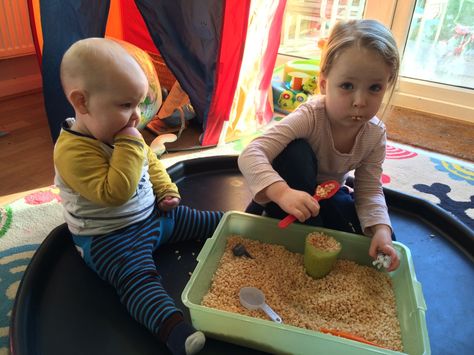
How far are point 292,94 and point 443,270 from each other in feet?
3.70

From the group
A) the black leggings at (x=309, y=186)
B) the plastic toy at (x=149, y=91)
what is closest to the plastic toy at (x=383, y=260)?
the black leggings at (x=309, y=186)

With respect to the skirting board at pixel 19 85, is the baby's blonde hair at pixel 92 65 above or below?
above

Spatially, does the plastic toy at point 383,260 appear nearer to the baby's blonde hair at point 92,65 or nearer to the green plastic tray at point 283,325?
the green plastic tray at point 283,325

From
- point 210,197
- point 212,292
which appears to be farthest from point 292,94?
point 212,292

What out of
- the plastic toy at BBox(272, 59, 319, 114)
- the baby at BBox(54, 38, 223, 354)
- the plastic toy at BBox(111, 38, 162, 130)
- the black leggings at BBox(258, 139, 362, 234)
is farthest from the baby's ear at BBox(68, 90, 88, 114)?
the plastic toy at BBox(272, 59, 319, 114)

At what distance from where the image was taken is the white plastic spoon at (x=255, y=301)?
0.69m

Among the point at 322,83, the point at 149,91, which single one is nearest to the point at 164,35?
the point at 149,91

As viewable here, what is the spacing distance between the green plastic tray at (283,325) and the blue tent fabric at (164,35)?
76cm

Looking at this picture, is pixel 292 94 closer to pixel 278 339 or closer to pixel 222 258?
pixel 222 258

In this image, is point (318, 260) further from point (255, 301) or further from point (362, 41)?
point (362, 41)

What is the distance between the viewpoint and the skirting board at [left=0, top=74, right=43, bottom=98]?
6.23 feet

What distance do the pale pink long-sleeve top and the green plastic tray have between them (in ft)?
0.25

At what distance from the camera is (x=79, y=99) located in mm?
719

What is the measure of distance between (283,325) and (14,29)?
1820 millimetres
